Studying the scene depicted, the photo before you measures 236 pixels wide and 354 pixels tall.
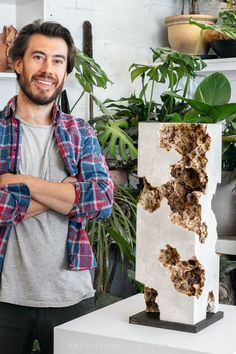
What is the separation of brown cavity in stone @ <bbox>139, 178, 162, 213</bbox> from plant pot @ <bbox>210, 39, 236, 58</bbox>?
2044mm

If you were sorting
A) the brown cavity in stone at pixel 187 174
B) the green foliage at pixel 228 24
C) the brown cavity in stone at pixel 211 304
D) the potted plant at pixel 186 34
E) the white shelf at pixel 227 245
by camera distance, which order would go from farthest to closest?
the potted plant at pixel 186 34, the green foliage at pixel 228 24, the white shelf at pixel 227 245, the brown cavity in stone at pixel 211 304, the brown cavity in stone at pixel 187 174

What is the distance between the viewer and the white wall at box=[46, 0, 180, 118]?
3.74 meters

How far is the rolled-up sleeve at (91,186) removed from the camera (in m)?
2.15

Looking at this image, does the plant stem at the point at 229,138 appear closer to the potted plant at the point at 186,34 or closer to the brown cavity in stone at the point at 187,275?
the potted plant at the point at 186,34

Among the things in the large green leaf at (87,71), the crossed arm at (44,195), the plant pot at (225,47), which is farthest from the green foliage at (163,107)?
the crossed arm at (44,195)

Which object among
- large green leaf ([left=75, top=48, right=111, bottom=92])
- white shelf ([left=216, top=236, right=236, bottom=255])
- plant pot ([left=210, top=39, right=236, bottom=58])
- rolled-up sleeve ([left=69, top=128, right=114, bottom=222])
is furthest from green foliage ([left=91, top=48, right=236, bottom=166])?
rolled-up sleeve ([left=69, top=128, right=114, bottom=222])

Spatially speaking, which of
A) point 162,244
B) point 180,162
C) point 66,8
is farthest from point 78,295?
point 66,8

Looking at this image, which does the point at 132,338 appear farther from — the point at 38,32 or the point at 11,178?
the point at 38,32

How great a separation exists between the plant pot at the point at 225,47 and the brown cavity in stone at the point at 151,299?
212cm

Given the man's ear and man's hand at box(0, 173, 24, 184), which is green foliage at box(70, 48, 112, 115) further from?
man's hand at box(0, 173, 24, 184)

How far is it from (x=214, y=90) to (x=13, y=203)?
1477 millimetres

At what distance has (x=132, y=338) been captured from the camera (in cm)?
169

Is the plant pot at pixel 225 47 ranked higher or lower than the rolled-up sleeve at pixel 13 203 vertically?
higher

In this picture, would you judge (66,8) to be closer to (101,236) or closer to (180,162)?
(101,236)
